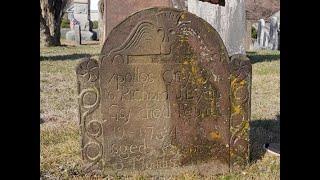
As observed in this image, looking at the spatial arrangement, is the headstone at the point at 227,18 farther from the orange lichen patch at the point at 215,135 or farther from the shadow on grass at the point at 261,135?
the orange lichen patch at the point at 215,135

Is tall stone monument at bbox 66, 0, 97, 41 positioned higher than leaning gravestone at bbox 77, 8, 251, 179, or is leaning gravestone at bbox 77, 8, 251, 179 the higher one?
tall stone monument at bbox 66, 0, 97, 41

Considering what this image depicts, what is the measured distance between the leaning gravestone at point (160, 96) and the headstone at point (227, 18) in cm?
426

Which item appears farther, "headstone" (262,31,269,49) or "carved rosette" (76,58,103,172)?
"headstone" (262,31,269,49)

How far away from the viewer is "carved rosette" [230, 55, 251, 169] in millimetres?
Answer: 4344

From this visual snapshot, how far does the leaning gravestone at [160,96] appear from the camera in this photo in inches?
169

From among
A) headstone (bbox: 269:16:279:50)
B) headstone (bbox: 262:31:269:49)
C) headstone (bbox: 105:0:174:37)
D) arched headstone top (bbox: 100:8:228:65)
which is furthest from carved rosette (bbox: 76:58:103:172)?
headstone (bbox: 262:31:269:49)

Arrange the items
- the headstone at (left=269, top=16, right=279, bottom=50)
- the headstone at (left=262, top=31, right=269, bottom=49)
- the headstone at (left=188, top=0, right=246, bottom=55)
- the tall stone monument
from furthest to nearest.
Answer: the tall stone monument < the headstone at (left=262, top=31, right=269, bottom=49) < the headstone at (left=269, top=16, right=279, bottom=50) < the headstone at (left=188, top=0, right=246, bottom=55)

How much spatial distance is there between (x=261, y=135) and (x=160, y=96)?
1.84 meters

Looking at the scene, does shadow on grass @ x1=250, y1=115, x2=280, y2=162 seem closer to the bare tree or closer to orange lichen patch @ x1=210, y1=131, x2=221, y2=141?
orange lichen patch @ x1=210, y1=131, x2=221, y2=141

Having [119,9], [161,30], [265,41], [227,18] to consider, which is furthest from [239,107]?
[265,41]

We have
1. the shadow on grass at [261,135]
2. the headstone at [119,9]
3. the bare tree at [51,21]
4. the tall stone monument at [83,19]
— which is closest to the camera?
the shadow on grass at [261,135]

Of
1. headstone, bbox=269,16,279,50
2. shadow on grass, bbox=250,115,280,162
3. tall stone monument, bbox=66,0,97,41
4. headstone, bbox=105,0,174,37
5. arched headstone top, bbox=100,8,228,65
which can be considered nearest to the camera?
arched headstone top, bbox=100,8,228,65

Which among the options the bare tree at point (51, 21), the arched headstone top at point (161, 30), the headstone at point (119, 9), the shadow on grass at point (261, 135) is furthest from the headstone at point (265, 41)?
the arched headstone top at point (161, 30)

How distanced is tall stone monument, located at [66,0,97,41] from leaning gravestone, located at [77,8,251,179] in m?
23.1
